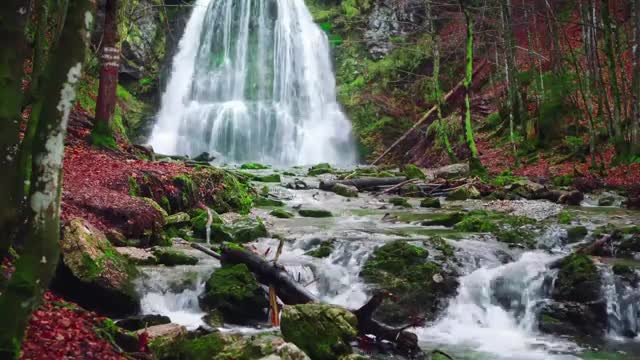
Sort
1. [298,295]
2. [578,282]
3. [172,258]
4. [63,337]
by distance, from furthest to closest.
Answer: [172,258] < [578,282] < [298,295] < [63,337]

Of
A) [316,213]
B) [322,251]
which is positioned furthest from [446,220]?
[322,251]

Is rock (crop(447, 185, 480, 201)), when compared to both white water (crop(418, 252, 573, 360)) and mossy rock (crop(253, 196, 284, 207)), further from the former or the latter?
A: white water (crop(418, 252, 573, 360))

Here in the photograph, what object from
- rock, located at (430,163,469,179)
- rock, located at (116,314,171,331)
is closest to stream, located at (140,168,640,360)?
rock, located at (116,314,171,331)

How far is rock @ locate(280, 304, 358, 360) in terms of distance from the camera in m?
5.70

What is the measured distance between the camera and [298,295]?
721cm

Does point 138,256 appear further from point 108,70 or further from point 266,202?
point 266,202

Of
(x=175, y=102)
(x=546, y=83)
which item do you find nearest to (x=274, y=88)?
(x=175, y=102)

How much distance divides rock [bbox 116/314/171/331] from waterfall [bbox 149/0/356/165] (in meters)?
27.1

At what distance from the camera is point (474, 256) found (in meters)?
9.21

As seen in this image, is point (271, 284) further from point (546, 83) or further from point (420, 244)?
point (546, 83)

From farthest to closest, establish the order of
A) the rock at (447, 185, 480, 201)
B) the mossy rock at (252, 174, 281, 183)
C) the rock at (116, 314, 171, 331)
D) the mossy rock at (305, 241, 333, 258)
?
the mossy rock at (252, 174, 281, 183)
the rock at (447, 185, 480, 201)
the mossy rock at (305, 241, 333, 258)
the rock at (116, 314, 171, 331)

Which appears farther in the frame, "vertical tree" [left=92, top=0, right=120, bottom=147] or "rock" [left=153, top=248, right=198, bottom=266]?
"vertical tree" [left=92, top=0, right=120, bottom=147]

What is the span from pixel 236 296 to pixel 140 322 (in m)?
1.41

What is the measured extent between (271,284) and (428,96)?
2588 cm
